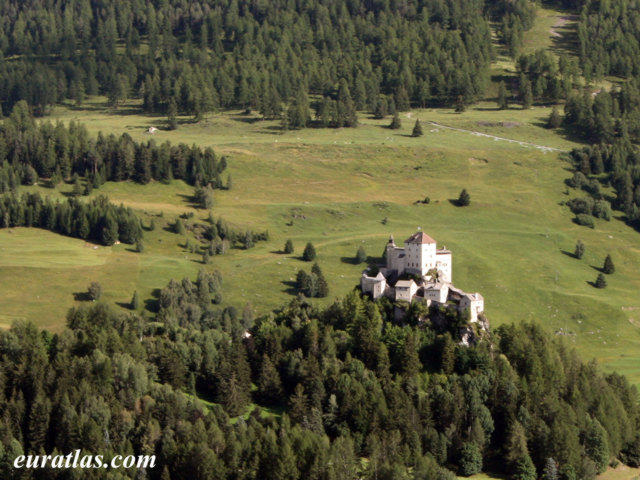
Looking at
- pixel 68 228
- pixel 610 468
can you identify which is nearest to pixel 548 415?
pixel 610 468

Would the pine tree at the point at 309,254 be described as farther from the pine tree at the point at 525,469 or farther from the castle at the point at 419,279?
the pine tree at the point at 525,469

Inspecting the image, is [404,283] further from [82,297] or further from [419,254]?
[82,297]

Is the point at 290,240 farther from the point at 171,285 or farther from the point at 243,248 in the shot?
the point at 171,285

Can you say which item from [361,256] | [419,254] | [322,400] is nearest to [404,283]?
[419,254]

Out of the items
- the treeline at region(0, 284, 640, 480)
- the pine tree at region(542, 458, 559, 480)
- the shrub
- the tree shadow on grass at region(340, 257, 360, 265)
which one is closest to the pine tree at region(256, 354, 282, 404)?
the treeline at region(0, 284, 640, 480)

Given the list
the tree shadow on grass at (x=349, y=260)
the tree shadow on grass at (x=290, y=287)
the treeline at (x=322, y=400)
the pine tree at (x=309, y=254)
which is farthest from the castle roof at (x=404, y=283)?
the pine tree at (x=309, y=254)

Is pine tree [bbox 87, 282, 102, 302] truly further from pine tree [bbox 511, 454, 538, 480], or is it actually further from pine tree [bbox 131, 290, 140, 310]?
pine tree [bbox 511, 454, 538, 480]
